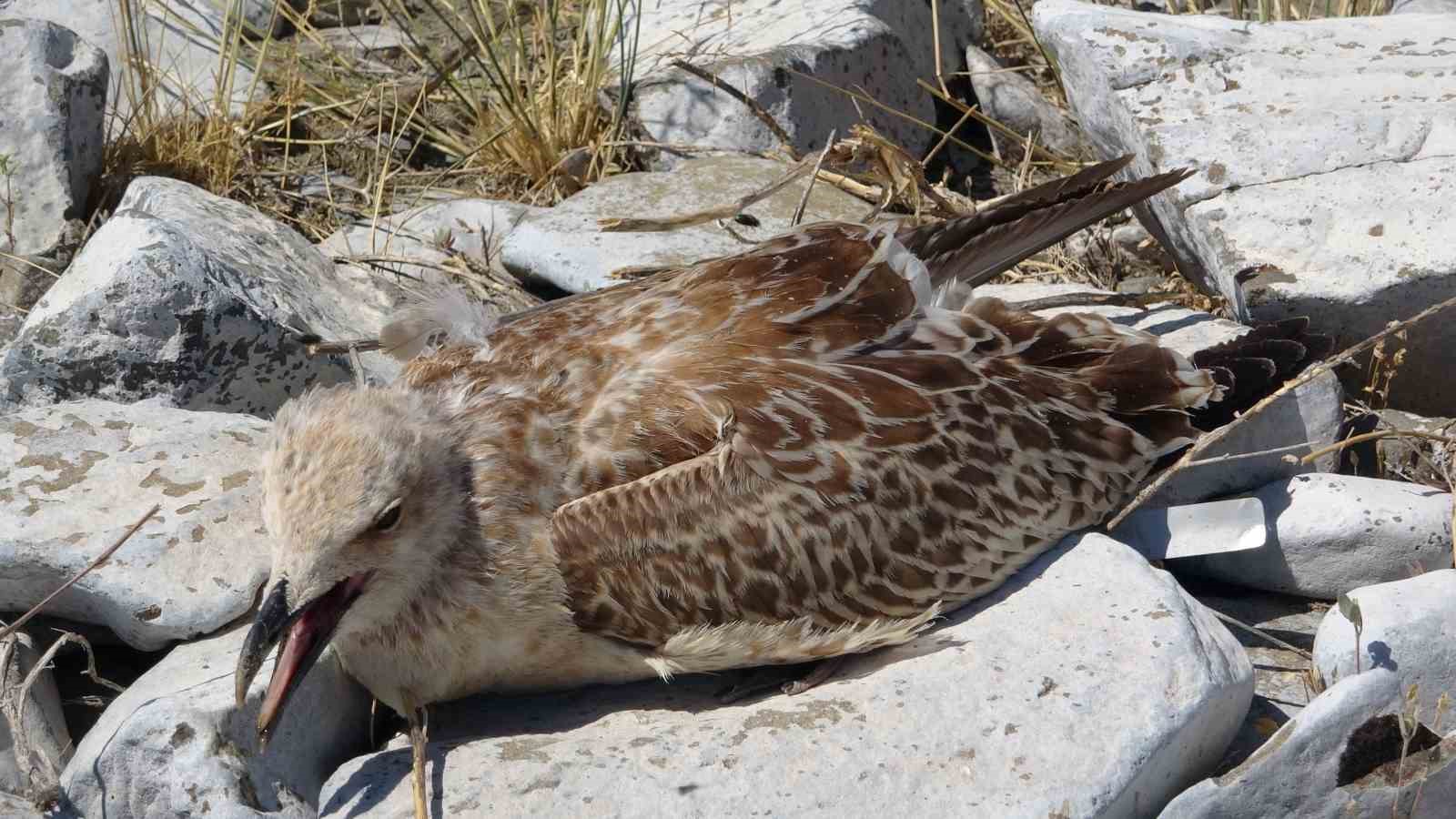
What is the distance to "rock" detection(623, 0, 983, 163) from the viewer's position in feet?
19.9

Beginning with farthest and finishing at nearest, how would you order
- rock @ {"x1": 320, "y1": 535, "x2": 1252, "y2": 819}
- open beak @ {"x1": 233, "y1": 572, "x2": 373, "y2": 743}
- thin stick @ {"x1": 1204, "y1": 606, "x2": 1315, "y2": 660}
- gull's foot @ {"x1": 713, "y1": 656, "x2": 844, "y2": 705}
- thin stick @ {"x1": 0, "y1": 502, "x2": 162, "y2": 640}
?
thin stick @ {"x1": 1204, "y1": 606, "x2": 1315, "y2": 660} → gull's foot @ {"x1": 713, "y1": 656, "x2": 844, "y2": 705} → thin stick @ {"x1": 0, "y1": 502, "x2": 162, "y2": 640} → rock @ {"x1": 320, "y1": 535, "x2": 1252, "y2": 819} → open beak @ {"x1": 233, "y1": 572, "x2": 373, "y2": 743}

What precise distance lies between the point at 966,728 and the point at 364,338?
7.20ft

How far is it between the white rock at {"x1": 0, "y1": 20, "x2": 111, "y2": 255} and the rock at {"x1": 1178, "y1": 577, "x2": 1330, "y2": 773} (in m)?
3.89

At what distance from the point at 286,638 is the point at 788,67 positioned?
11.4 ft

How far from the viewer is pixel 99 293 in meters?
4.25

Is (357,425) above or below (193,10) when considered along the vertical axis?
below

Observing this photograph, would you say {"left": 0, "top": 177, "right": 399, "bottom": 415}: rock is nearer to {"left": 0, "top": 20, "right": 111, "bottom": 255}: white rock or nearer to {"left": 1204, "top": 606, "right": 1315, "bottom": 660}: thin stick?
{"left": 0, "top": 20, "right": 111, "bottom": 255}: white rock

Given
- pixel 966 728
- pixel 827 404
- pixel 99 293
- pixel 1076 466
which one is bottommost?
pixel 966 728

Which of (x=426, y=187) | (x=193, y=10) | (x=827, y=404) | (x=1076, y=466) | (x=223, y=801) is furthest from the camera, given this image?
(x=193, y=10)

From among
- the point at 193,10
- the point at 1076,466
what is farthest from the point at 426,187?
the point at 1076,466

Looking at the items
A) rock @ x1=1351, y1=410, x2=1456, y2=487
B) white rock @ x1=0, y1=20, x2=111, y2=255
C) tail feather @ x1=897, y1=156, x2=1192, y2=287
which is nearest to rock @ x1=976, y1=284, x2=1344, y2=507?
rock @ x1=1351, y1=410, x2=1456, y2=487

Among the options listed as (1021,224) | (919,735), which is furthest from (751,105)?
(919,735)

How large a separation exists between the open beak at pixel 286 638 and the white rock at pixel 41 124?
2.69 m

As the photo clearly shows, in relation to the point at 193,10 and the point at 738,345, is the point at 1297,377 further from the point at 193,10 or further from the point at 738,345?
the point at 193,10
